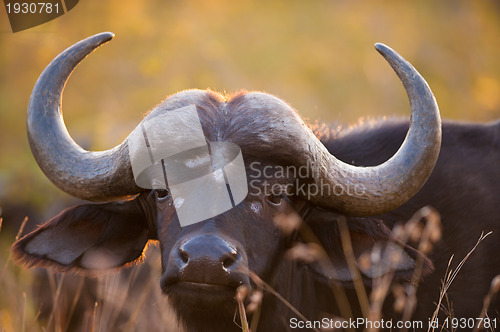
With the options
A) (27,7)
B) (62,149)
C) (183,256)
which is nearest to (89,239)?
(62,149)

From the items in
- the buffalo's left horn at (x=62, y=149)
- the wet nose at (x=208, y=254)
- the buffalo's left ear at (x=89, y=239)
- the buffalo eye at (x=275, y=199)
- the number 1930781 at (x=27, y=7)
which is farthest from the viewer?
the number 1930781 at (x=27, y=7)

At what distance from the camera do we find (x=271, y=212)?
3.74m

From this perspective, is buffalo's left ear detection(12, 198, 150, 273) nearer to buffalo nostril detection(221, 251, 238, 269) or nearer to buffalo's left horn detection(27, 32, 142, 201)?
buffalo's left horn detection(27, 32, 142, 201)

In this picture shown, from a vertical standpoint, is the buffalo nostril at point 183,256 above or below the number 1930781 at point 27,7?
below

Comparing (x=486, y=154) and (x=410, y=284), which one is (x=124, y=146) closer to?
(x=410, y=284)

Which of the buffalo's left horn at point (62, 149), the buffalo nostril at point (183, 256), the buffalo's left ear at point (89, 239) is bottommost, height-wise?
the buffalo's left ear at point (89, 239)

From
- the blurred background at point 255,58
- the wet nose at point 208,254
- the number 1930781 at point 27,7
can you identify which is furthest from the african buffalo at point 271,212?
the number 1930781 at point 27,7

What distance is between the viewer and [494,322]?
169 inches

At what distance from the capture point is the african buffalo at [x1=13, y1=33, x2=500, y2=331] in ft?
11.5

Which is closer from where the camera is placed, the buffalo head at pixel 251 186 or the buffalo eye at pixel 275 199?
the buffalo head at pixel 251 186

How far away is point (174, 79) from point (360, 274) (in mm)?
8455

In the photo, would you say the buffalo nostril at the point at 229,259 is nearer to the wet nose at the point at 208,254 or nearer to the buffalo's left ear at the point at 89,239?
the wet nose at the point at 208,254

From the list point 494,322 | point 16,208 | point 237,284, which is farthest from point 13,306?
point 494,322

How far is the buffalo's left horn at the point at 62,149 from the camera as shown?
12.7 ft
